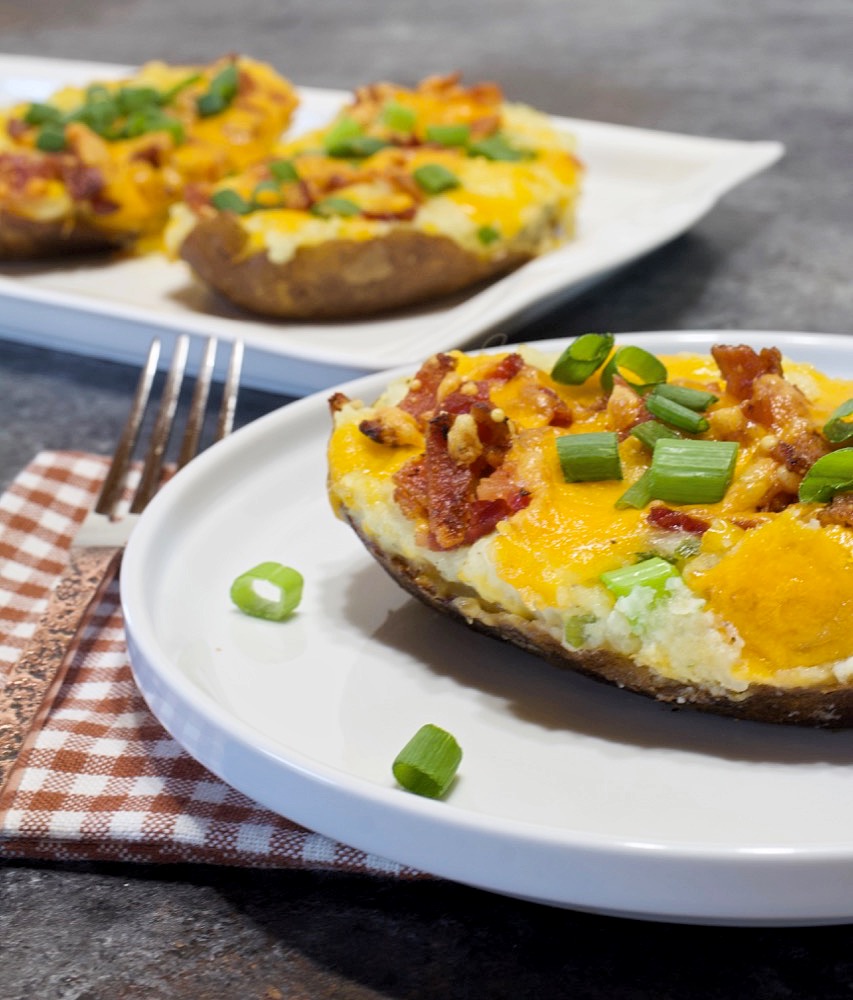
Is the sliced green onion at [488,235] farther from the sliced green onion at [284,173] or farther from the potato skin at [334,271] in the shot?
the sliced green onion at [284,173]

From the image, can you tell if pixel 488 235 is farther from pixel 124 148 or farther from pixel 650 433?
pixel 650 433

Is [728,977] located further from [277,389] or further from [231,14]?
[231,14]

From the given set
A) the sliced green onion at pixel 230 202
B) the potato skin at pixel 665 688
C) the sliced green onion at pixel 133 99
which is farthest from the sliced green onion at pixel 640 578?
the sliced green onion at pixel 133 99

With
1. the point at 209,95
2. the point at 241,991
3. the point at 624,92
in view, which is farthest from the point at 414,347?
the point at 624,92

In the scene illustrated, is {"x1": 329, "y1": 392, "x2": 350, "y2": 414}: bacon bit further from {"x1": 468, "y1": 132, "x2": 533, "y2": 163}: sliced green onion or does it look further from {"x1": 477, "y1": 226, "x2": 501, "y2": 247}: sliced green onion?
{"x1": 468, "y1": 132, "x2": 533, "y2": 163}: sliced green onion

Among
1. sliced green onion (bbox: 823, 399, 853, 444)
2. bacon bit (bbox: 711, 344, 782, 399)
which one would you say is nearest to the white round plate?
sliced green onion (bbox: 823, 399, 853, 444)

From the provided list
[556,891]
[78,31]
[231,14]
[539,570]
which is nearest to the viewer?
[556,891]

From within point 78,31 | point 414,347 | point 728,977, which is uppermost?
point 728,977
